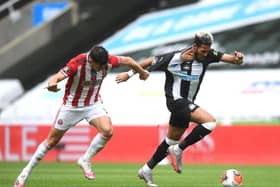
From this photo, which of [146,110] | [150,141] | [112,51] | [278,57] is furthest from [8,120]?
[278,57]

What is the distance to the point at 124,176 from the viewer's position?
16797 millimetres

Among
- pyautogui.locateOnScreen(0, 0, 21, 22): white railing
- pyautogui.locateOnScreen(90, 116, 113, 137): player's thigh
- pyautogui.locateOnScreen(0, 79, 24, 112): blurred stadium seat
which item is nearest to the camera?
pyautogui.locateOnScreen(90, 116, 113, 137): player's thigh

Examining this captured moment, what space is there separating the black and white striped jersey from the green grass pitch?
59.7 inches

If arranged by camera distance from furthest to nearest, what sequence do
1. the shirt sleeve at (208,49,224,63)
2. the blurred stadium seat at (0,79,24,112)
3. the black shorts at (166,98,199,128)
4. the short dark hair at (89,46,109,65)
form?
the blurred stadium seat at (0,79,24,112) < the shirt sleeve at (208,49,224,63) < the black shorts at (166,98,199,128) < the short dark hair at (89,46,109,65)

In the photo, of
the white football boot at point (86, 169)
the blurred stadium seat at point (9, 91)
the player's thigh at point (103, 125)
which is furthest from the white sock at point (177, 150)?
the blurred stadium seat at point (9, 91)

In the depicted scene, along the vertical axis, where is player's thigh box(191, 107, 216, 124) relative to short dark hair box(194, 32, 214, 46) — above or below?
below

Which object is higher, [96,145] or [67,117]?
[67,117]

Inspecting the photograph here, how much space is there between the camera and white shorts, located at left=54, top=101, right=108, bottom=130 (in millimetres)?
13088

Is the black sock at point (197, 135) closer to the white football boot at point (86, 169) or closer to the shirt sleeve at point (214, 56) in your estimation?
the shirt sleeve at point (214, 56)

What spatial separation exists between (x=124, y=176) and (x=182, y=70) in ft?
13.0

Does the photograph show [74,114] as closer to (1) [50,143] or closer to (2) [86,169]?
(1) [50,143]

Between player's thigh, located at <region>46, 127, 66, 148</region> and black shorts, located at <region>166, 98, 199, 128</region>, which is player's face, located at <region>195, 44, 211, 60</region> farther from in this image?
player's thigh, located at <region>46, 127, 66, 148</region>

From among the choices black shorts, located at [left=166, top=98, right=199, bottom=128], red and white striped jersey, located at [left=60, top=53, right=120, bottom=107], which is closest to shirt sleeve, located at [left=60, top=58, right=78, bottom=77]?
red and white striped jersey, located at [left=60, top=53, right=120, bottom=107]

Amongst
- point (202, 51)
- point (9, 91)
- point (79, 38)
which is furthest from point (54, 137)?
point (79, 38)
